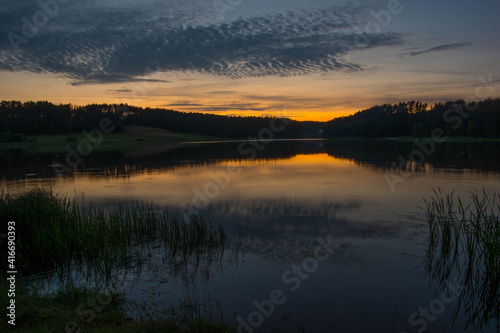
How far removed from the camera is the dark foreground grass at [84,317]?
18.7ft

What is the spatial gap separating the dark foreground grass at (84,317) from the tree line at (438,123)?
102223mm

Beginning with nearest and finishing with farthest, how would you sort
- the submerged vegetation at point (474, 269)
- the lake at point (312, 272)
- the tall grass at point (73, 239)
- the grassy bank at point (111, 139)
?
the lake at point (312, 272), the submerged vegetation at point (474, 269), the tall grass at point (73, 239), the grassy bank at point (111, 139)

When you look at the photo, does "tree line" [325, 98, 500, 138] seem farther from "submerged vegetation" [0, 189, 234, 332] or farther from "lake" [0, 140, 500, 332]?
"submerged vegetation" [0, 189, 234, 332]

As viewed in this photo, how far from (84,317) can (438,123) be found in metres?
124

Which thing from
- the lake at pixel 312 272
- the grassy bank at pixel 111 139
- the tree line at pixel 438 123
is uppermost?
the tree line at pixel 438 123

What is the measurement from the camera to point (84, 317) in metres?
6.21

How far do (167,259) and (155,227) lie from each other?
2.54 meters

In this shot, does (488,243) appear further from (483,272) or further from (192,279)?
(192,279)

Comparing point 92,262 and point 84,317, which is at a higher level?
point 84,317

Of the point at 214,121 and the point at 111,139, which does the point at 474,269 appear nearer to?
the point at 111,139

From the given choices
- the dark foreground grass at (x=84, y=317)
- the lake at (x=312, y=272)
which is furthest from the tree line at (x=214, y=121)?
the dark foreground grass at (x=84, y=317)

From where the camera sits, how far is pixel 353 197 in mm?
18375

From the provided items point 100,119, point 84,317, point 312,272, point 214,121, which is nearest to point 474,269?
point 312,272

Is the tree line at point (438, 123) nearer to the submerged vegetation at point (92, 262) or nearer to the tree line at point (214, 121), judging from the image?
the tree line at point (214, 121)
